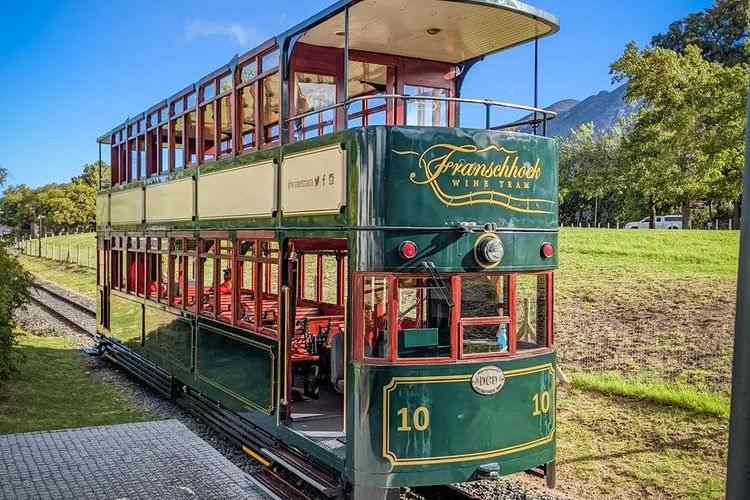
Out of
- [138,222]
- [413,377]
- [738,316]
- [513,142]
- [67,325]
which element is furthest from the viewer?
[67,325]

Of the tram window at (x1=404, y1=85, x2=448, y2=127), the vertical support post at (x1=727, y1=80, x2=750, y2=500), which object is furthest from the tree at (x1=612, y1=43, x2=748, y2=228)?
the vertical support post at (x1=727, y1=80, x2=750, y2=500)

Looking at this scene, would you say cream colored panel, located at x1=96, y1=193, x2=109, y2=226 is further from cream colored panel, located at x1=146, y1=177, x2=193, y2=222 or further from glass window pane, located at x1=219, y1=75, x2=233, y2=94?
glass window pane, located at x1=219, y1=75, x2=233, y2=94

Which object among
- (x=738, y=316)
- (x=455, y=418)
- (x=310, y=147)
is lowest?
(x=455, y=418)

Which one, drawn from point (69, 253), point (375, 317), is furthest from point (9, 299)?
point (69, 253)

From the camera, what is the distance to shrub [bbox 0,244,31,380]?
39.2 feet

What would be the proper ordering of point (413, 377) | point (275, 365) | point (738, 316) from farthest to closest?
point (275, 365)
point (413, 377)
point (738, 316)

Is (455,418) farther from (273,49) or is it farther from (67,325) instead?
(67,325)

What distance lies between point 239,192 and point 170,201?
2.90 metres

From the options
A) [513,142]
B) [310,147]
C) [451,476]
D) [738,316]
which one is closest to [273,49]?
[310,147]

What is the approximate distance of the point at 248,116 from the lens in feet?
28.7

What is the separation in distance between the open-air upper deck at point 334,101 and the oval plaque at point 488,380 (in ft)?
4.44

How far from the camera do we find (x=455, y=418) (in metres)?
6.29

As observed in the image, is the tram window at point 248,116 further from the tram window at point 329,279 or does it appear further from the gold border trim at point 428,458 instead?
the gold border trim at point 428,458

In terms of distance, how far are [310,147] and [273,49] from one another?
1.51 m
